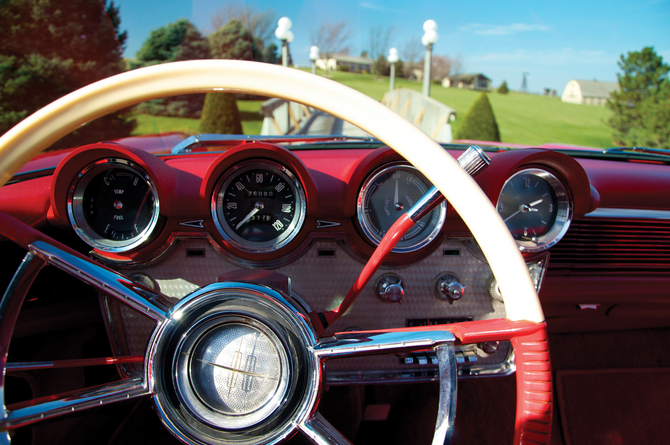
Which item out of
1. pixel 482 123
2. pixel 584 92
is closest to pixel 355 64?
pixel 584 92

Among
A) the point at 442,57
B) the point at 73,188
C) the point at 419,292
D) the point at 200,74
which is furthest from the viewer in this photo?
the point at 442,57

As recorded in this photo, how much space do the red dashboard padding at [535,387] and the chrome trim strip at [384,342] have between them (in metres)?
0.15

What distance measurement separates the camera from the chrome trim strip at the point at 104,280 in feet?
3.20

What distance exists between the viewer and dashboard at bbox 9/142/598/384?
1685 millimetres

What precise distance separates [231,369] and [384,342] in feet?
1.48

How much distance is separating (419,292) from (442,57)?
38.7 m

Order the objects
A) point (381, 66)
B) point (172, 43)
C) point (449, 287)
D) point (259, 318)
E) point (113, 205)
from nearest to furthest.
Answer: point (259, 318) → point (113, 205) → point (449, 287) → point (172, 43) → point (381, 66)

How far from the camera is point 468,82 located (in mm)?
43000

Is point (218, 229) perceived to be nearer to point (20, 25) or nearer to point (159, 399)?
point (159, 399)

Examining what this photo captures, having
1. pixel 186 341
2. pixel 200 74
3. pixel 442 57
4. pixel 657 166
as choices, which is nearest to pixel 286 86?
pixel 200 74

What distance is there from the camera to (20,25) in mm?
2480

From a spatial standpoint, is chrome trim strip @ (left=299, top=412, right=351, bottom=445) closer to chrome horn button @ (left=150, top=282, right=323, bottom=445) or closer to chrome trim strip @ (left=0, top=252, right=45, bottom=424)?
chrome horn button @ (left=150, top=282, right=323, bottom=445)

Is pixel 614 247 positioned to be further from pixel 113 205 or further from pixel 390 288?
pixel 113 205

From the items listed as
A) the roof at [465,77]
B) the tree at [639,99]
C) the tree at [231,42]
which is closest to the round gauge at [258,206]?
Answer: the tree at [231,42]
